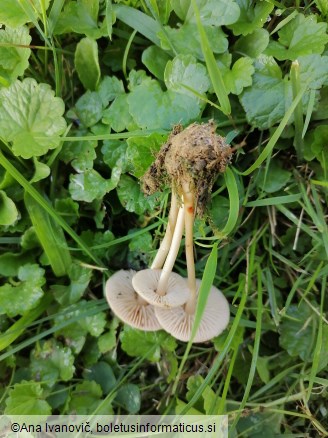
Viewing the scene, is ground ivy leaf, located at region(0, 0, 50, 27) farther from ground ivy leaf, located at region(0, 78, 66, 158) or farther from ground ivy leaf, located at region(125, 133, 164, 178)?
ground ivy leaf, located at region(125, 133, 164, 178)

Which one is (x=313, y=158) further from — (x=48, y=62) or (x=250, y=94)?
(x=48, y=62)

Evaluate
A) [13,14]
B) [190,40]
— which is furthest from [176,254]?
[13,14]

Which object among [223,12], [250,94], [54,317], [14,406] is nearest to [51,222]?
[54,317]

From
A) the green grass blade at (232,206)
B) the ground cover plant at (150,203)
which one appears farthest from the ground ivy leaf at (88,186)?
the green grass blade at (232,206)

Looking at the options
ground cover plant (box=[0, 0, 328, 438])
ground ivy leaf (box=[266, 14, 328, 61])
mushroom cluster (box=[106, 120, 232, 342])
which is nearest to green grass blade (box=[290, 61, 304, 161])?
ground cover plant (box=[0, 0, 328, 438])

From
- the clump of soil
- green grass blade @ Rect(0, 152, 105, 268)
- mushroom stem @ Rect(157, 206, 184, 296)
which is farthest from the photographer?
green grass blade @ Rect(0, 152, 105, 268)

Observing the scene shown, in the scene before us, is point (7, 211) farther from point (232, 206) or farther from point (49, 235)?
point (232, 206)
